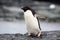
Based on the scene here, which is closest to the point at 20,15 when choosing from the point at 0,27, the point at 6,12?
the point at 6,12

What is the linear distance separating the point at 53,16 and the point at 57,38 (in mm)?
5088

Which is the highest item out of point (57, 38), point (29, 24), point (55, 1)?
point (55, 1)

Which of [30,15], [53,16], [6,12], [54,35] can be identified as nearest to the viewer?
[30,15]

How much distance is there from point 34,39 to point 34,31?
0.48 ft

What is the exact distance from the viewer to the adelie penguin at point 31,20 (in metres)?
3.21

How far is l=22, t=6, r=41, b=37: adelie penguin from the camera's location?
10.5 feet

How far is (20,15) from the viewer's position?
338 inches

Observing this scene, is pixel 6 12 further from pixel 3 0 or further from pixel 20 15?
pixel 3 0

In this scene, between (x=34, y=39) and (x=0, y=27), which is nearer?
(x=34, y=39)

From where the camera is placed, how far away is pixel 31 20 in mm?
3248

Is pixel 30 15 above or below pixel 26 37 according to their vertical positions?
above

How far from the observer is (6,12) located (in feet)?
29.8

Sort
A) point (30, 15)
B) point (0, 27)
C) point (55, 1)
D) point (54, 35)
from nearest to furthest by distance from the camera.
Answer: point (30, 15) < point (54, 35) < point (0, 27) < point (55, 1)

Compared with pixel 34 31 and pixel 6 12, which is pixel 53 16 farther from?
pixel 34 31
